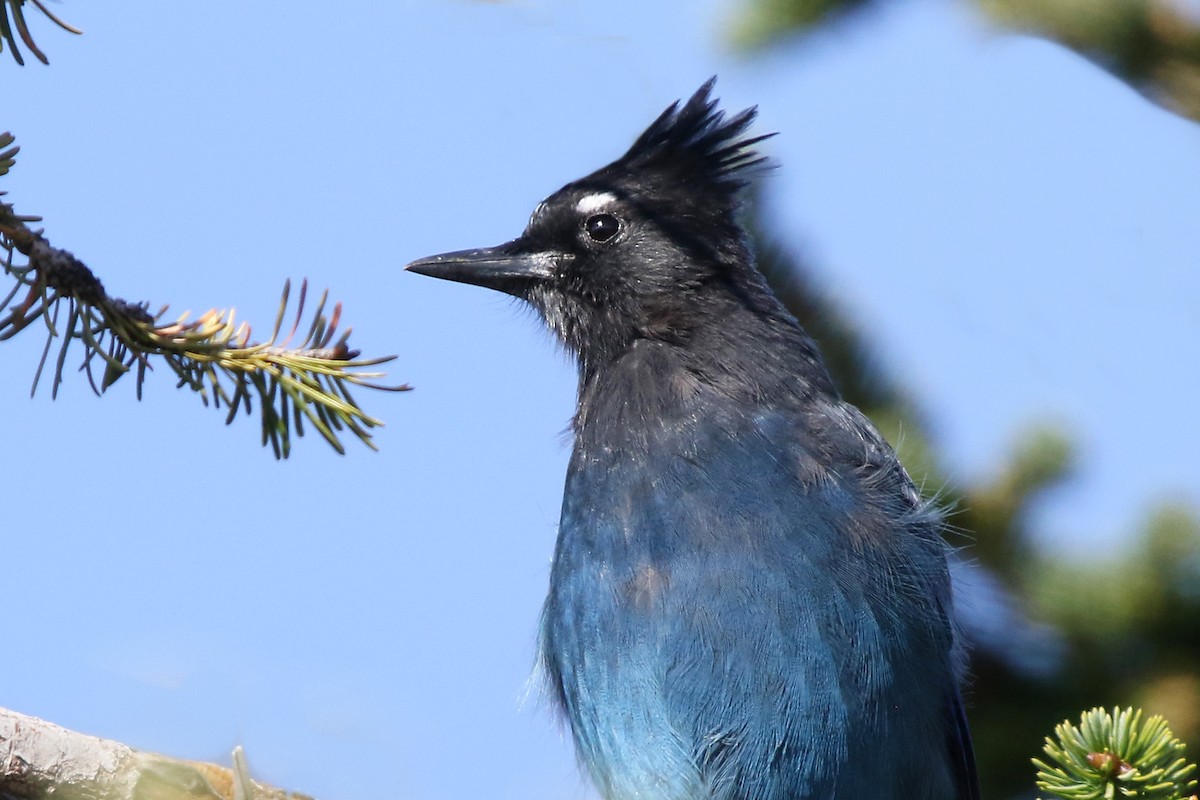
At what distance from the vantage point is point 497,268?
14.7 feet

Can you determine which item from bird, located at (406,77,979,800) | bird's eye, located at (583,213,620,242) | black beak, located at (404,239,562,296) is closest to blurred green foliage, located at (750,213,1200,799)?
bird, located at (406,77,979,800)

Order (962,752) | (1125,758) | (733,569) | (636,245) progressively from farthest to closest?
1. (636,245)
2. (962,752)
3. (733,569)
4. (1125,758)

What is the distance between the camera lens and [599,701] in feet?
11.8

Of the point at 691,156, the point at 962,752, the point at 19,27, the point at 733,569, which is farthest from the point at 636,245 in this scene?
the point at 19,27

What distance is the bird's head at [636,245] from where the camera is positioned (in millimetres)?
4312

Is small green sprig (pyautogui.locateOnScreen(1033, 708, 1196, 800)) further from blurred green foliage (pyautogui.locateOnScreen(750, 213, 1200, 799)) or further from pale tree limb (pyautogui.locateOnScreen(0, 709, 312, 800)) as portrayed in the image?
blurred green foliage (pyautogui.locateOnScreen(750, 213, 1200, 799))

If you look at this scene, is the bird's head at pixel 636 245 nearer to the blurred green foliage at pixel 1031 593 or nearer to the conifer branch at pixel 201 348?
the blurred green foliage at pixel 1031 593

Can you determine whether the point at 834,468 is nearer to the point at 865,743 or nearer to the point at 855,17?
the point at 865,743

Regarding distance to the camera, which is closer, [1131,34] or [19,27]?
[19,27]

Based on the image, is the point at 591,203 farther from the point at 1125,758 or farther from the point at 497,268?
the point at 1125,758

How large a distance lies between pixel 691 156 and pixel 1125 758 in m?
2.86

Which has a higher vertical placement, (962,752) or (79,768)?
(962,752)

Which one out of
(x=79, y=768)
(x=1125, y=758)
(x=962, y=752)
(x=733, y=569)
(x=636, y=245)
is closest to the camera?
(x=1125, y=758)

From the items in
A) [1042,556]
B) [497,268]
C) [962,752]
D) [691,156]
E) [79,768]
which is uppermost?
[691,156]
